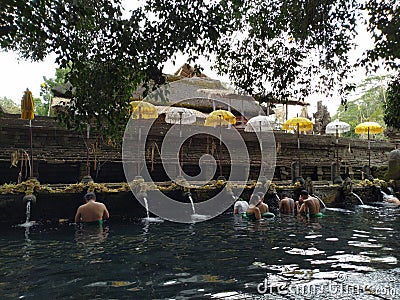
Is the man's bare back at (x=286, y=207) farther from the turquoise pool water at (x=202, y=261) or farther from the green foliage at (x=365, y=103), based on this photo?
the green foliage at (x=365, y=103)

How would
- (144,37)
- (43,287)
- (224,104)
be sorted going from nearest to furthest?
1. (144,37)
2. (43,287)
3. (224,104)

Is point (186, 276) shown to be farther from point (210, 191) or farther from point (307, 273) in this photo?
point (210, 191)

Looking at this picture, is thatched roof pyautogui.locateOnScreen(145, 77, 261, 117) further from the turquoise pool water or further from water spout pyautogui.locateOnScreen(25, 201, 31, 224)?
the turquoise pool water

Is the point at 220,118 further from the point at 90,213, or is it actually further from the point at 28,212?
the point at 28,212

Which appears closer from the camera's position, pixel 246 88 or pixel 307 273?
pixel 307 273

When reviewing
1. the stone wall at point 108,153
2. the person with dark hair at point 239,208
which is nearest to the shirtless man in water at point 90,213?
the stone wall at point 108,153

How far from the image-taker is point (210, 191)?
14695 mm

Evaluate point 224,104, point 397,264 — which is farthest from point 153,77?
point 224,104

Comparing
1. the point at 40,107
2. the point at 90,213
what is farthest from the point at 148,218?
the point at 40,107

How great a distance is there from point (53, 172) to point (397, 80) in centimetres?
→ 1485

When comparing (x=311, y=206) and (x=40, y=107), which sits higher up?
(x=40, y=107)

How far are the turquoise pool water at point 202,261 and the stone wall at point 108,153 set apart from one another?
16.9ft

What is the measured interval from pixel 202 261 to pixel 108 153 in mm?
11386

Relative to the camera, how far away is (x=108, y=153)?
55.7ft
